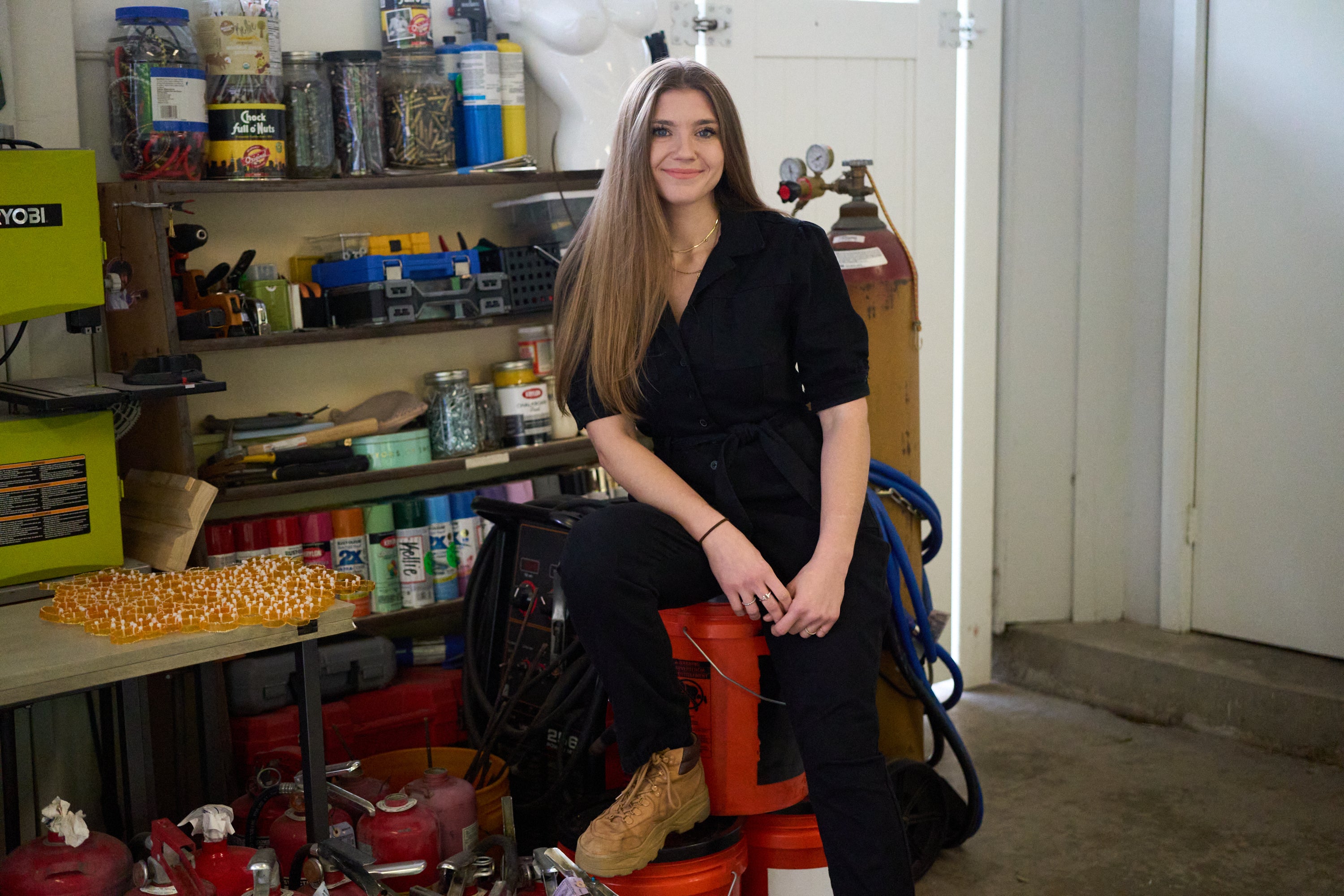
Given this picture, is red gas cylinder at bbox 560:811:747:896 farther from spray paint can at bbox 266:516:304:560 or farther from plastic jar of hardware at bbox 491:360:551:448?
plastic jar of hardware at bbox 491:360:551:448

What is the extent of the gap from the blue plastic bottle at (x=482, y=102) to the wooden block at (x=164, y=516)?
41.6 inches

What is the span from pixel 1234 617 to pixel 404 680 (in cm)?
229

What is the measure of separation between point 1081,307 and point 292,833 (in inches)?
104

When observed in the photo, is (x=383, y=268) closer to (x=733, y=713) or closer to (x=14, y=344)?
(x=14, y=344)

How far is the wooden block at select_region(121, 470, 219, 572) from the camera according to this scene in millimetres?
2154

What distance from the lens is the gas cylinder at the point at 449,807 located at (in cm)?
213

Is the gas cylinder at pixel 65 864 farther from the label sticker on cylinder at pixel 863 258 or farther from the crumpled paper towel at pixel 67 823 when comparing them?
the label sticker on cylinder at pixel 863 258

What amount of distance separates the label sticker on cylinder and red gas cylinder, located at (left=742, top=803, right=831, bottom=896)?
1.16 meters

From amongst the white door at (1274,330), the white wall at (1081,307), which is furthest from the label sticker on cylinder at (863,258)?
the white door at (1274,330)

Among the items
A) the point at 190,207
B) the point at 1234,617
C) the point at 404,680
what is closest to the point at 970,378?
the point at 1234,617

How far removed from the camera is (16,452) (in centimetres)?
200

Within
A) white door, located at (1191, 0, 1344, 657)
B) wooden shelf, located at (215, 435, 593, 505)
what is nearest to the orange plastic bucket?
wooden shelf, located at (215, 435, 593, 505)

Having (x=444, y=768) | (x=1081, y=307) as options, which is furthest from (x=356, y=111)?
(x=1081, y=307)

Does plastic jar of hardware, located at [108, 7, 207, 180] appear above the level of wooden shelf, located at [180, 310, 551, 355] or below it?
above
